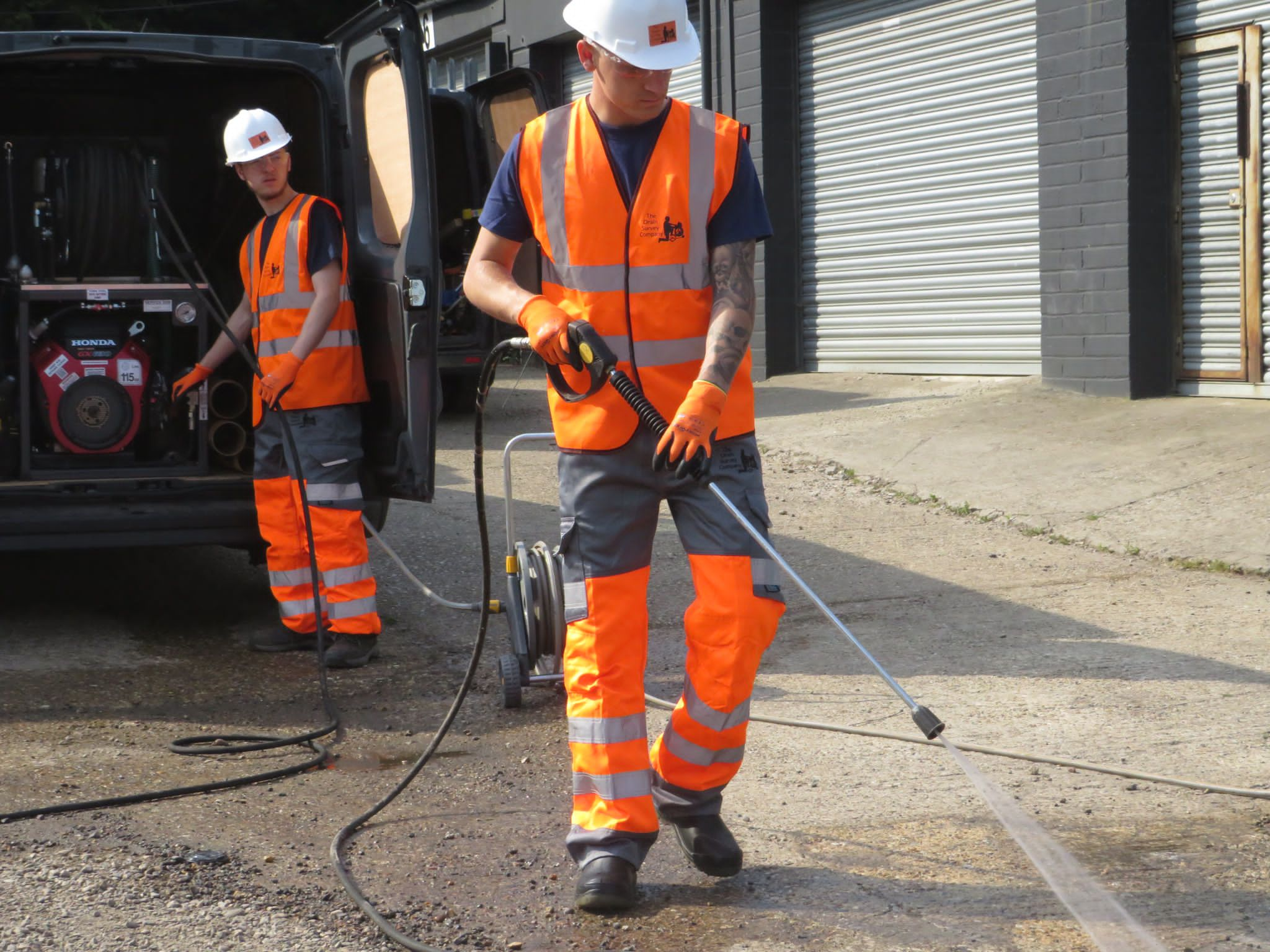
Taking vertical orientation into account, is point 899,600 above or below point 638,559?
below

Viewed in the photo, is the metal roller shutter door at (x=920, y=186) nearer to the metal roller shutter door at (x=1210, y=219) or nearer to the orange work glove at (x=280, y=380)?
the metal roller shutter door at (x=1210, y=219)

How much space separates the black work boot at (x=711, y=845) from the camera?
3350 mm

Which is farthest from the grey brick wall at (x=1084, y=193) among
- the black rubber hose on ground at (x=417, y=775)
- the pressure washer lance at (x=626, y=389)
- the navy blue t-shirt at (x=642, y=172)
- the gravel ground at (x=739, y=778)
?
the pressure washer lance at (x=626, y=389)

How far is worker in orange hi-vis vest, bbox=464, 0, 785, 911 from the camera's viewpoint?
3.31m

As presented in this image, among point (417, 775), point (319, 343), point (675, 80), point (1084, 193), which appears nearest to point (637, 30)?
point (417, 775)

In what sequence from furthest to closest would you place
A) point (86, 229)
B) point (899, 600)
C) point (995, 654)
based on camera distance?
1. point (86, 229)
2. point (899, 600)
3. point (995, 654)

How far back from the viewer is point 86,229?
7.49 m

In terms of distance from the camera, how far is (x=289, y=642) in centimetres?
584

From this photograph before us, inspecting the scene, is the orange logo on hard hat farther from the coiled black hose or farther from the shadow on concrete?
the shadow on concrete

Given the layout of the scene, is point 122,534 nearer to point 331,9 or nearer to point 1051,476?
point 1051,476

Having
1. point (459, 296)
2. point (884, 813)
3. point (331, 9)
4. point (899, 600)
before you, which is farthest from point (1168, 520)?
point (331, 9)

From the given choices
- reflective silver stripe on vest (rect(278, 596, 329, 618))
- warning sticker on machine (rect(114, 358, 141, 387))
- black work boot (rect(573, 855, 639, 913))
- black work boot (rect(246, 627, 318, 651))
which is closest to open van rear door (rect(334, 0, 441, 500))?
reflective silver stripe on vest (rect(278, 596, 329, 618))

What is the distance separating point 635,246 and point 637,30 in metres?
0.46

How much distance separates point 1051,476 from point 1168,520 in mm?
1052
